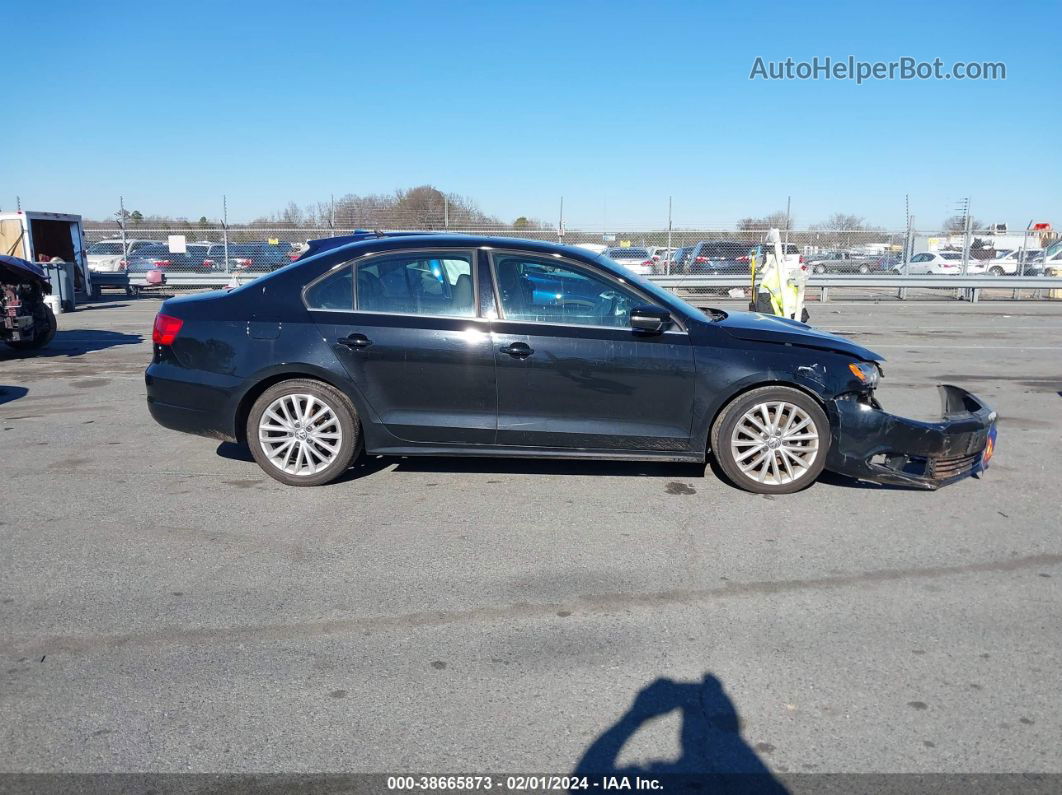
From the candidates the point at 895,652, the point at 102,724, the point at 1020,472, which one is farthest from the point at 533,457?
the point at 1020,472

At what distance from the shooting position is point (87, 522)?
16.4ft

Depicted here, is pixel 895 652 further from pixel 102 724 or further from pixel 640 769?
pixel 102 724

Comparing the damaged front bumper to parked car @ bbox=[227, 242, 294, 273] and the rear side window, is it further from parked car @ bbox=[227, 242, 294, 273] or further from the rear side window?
parked car @ bbox=[227, 242, 294, 273]

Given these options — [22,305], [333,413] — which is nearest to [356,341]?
[333,413]

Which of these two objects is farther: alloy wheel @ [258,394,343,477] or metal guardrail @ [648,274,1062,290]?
metal guardrail @ [648,274,1062,290]

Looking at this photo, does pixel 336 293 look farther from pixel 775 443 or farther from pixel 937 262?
pixel 937 262

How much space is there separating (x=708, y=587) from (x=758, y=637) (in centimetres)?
53

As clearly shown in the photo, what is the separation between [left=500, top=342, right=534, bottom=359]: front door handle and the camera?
5418 millimetres

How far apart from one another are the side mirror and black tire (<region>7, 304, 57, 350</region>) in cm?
982

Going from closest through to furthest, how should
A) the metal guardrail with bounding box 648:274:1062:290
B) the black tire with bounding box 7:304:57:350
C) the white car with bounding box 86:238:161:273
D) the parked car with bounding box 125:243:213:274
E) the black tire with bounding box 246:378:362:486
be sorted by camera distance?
the black tire with bounding box 246:378:362:486, the black tire with bounding box 7:304:57:350, the metal guardrail with bounding box 648:274:1062:290, the parked car with bounding box 125:243:213:274, the white car with bounding box 86:238:161:273

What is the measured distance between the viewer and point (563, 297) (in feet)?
18.2

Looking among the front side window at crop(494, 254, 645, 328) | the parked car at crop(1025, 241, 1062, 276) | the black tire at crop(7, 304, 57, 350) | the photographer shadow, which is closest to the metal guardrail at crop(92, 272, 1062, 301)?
the parked car at crop(1025, 241, 1062, 276)

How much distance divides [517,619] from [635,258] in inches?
937

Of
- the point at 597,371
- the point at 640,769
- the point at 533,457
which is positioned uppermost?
the point at 597,371
